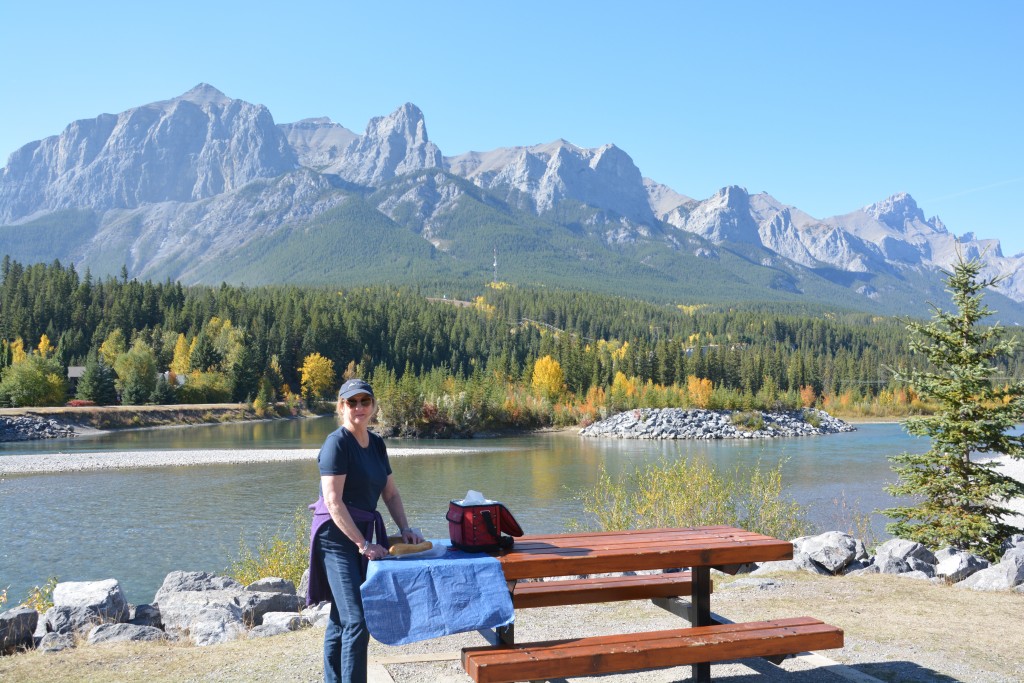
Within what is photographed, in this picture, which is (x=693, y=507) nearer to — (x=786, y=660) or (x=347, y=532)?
(x=786, y=660)

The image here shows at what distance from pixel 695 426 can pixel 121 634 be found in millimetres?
61724

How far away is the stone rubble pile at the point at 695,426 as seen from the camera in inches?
2584

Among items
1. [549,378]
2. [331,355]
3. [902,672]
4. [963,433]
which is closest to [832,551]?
[963,433]

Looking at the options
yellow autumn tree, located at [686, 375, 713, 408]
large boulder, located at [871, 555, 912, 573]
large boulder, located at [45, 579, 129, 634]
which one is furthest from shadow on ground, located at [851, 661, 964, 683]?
yellow autumn tree, located at [686, 375, 713, 408]

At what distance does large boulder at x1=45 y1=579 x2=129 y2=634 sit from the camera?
29.6 ft

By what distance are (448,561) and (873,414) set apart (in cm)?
9825

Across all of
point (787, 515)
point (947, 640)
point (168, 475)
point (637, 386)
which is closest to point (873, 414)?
point (637, 386)

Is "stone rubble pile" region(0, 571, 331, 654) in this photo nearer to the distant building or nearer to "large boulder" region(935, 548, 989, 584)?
"large boulder" region(935, 548, 989, 584)

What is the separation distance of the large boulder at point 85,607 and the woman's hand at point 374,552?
5.31 m

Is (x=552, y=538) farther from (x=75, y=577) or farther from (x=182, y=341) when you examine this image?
(x=182, y=341)

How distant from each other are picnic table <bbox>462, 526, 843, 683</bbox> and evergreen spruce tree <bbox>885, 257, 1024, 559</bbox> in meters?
7.56

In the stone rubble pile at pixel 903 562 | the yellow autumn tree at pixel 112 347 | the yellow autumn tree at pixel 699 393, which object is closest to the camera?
the stone rubble pile at pixel 903 562

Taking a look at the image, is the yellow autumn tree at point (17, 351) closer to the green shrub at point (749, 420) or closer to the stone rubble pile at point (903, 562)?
the green shrub at point (749, 420)

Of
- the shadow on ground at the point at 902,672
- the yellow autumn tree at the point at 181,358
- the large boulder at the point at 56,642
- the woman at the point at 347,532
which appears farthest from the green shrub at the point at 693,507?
the yellow autumn tree at the point at 181,358
